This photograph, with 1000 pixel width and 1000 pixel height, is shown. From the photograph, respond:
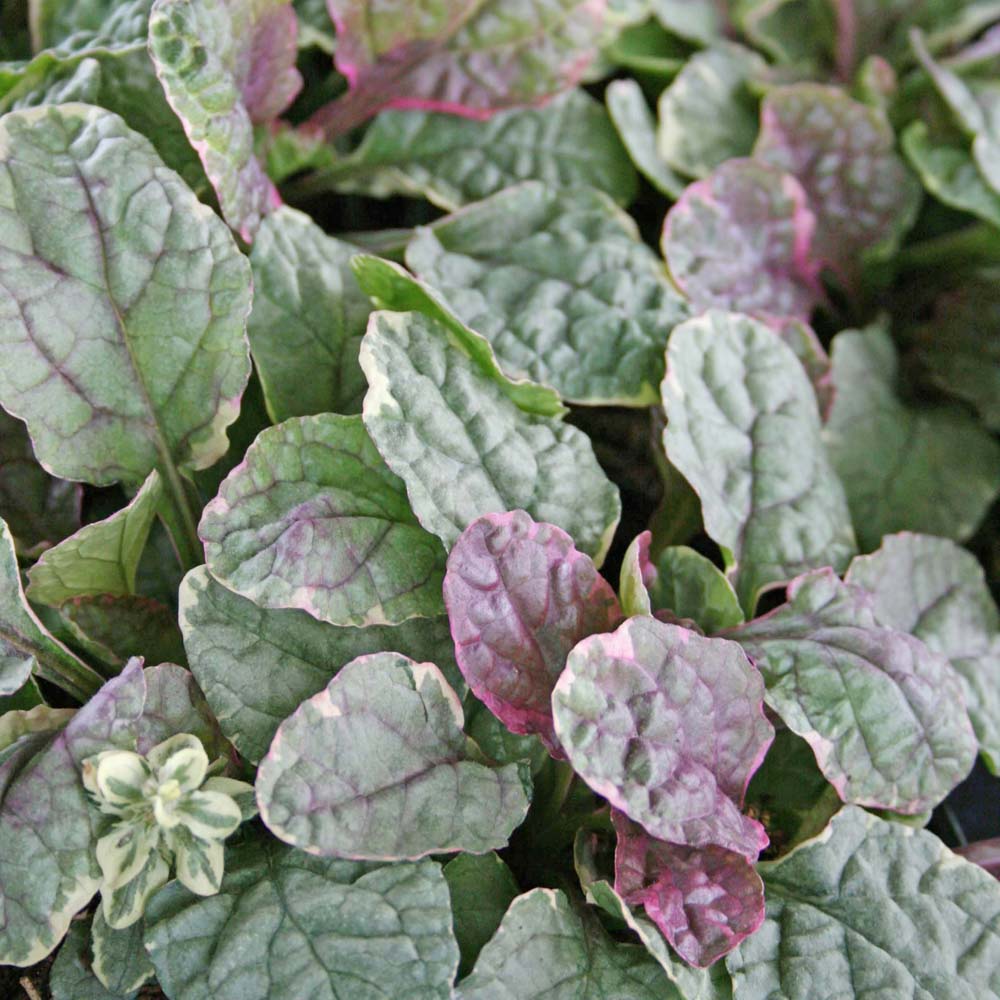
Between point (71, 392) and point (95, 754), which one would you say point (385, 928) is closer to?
point (95, 754)

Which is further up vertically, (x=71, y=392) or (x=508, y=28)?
(x=508, y=28)

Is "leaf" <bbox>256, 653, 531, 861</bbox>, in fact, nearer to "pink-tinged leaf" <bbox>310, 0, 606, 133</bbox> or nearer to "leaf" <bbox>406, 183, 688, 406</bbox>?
"leaf" <bbox>406, 183, 688, 406</bbox>

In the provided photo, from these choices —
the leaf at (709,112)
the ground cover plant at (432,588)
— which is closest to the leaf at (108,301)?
the ground cover plant at (432,588)

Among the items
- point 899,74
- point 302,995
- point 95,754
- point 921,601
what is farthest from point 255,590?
point 899,74

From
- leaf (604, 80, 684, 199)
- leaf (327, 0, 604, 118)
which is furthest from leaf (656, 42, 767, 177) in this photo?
leaf (327, 0, 604, 118)

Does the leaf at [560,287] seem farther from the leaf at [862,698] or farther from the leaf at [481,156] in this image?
the leaf at [862,698]
